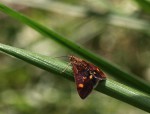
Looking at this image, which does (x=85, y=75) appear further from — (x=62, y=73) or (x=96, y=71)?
(x=62, y=73)

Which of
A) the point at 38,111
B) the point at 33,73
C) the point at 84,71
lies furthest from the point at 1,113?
the point at 84,71

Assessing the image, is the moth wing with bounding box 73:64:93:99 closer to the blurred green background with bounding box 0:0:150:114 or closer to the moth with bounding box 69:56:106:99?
the moth with bounding box 69:56:106:99

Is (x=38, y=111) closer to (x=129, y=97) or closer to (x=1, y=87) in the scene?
(x=1, y=87)

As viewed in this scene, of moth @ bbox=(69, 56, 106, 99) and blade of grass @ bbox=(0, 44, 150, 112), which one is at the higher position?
blade of grass @ bbox=(0, 44, 150, 112)

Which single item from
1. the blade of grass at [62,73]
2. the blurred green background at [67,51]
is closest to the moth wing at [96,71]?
the blade of grass at [62,73]

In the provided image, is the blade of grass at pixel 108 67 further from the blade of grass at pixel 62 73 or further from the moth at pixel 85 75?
the blade of grass at pixel 62 73

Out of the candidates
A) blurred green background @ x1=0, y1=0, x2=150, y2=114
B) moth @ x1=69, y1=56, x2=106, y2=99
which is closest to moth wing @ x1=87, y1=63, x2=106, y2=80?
moth @ x1=69, y1=56, x2=106, y2=99
